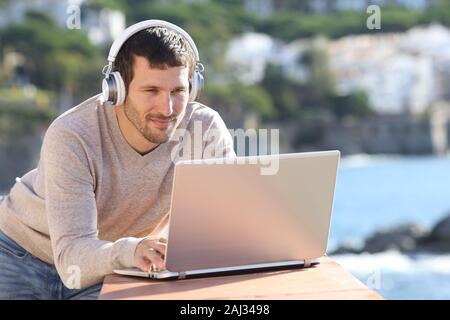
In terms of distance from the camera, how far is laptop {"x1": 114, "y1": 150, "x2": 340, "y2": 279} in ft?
4.42

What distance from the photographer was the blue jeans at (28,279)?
173 cm

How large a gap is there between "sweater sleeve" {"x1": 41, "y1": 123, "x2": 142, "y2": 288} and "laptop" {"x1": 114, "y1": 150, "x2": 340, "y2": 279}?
4 centimetres

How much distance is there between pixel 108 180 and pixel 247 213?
307 mm

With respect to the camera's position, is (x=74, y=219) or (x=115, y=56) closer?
(x=74, y=219)

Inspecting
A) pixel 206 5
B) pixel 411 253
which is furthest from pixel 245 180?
pixel 206 5

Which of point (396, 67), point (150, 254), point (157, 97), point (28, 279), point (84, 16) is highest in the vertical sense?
point (84, 16)

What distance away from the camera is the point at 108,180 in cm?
162

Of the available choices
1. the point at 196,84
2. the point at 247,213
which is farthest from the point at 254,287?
the point at 196,84

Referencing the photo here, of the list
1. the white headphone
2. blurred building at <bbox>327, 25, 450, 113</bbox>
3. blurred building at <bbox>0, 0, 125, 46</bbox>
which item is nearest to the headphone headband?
the white headphone

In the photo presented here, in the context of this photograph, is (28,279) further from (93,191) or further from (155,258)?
(155,258)

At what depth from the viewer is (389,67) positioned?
149ft

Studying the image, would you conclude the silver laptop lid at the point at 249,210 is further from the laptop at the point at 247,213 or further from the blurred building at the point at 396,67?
the blurred building at the point at 396,67

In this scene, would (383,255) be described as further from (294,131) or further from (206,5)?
(206,5)
